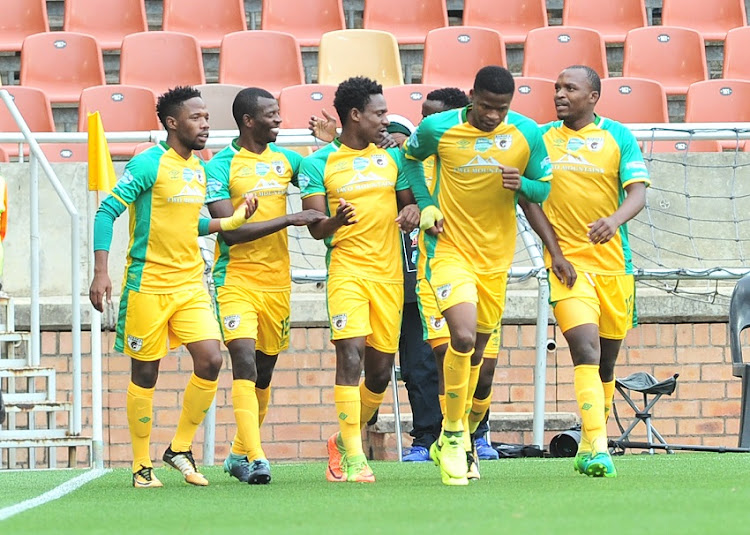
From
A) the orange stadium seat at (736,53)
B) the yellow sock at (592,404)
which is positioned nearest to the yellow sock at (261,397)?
the yellow sock at (592,404)

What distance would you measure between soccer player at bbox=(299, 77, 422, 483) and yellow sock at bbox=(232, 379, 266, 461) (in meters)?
0.42

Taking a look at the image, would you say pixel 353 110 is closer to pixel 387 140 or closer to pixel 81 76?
pixel 387 140

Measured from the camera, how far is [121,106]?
40.1ft

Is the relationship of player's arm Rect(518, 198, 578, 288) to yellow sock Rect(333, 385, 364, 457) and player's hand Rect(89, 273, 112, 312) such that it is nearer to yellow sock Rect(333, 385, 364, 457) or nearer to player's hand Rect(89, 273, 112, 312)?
yellow sock Rect(333, 385, 364, 457)

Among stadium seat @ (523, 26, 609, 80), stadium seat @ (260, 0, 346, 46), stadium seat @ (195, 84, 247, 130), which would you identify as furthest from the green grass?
stadium seat @ (260, 0, 346, 46)

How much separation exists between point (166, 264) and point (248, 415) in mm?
842

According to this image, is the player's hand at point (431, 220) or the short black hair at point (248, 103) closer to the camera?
the player's hand at point (431, 220)

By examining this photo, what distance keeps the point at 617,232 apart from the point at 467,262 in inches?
33.0

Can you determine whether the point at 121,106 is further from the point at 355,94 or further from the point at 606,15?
the point at 355,94

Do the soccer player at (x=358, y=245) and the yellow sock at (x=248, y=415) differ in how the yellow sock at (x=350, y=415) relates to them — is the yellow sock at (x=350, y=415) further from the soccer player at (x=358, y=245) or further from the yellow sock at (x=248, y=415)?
the yellow sock at (x=248, y=415)

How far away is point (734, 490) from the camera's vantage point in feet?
19.9

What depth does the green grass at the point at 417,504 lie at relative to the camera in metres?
4.94

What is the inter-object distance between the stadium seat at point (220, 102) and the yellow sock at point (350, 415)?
4.82 m

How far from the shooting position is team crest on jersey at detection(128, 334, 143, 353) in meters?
7.16
